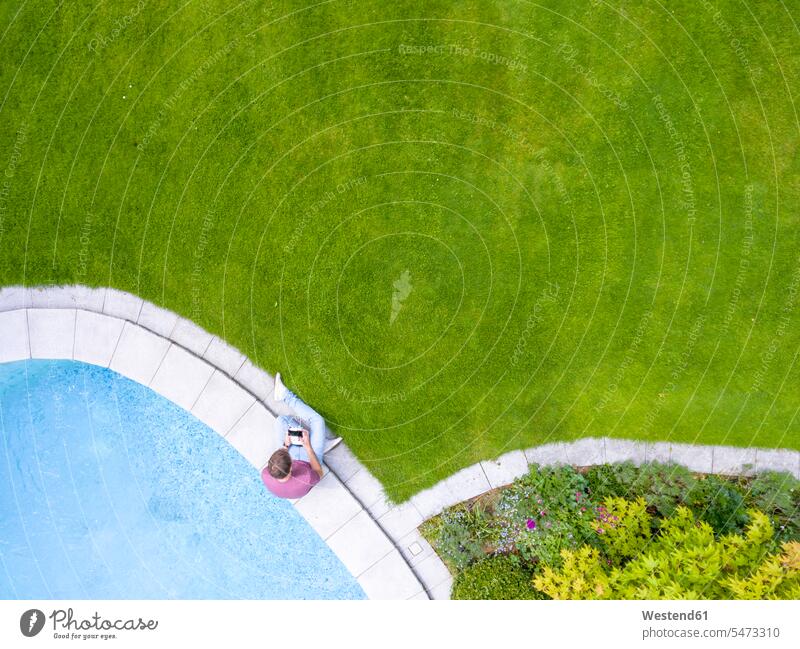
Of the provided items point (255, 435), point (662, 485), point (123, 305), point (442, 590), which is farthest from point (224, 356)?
point (662, 485)

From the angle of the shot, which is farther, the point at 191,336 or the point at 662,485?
the point at 191,336

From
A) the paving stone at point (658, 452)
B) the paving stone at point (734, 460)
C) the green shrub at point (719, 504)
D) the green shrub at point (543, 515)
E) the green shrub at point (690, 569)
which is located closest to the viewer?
the green shrub at point (690, 569)

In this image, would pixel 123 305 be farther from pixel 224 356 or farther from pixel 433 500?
pixel 433 500

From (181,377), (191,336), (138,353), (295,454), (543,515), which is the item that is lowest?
(543,515)

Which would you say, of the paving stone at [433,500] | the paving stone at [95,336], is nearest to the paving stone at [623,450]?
the paving stone at [433,500]

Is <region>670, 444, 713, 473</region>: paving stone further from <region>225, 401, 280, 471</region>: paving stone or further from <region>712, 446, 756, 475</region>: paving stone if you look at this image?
<region>225, 401, 280, 471</region>: paving stone

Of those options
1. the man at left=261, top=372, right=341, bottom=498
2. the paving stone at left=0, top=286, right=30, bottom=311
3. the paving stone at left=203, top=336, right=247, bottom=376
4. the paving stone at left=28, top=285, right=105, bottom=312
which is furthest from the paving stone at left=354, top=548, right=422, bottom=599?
the paving stone at left=0, top=286, right=30, bottom=311
